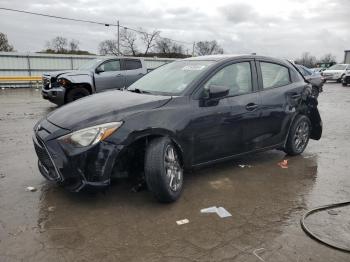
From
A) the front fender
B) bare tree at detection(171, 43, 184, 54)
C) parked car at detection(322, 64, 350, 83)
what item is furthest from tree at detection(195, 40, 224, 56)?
the front fender

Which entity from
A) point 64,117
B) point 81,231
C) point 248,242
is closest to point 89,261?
point 81,231

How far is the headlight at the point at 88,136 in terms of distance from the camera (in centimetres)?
373

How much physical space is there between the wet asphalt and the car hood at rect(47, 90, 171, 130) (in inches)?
35.7

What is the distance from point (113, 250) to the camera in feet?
10.3

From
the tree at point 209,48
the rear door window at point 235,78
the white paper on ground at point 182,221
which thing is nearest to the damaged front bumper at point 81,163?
the white paper on ground at point 182,221

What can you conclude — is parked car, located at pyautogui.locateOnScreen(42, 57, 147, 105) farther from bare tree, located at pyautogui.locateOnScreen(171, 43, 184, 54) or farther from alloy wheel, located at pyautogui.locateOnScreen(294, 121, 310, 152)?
bare tree, located at pyautogui.locateOnScreen(171, 43, 184, 54)

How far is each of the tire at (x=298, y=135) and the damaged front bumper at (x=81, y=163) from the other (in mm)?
3240

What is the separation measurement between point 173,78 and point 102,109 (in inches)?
52.2

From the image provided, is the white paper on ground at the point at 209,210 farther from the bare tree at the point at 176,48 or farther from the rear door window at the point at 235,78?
the bare tree at the point at 176,48

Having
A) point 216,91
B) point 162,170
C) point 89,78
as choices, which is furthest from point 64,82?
point 162,170

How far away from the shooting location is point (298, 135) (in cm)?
605

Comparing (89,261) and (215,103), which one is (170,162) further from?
(89,261)

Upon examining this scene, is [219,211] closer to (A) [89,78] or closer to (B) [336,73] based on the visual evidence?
(A) [89,78]

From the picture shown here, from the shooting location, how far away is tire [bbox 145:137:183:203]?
3859mm
